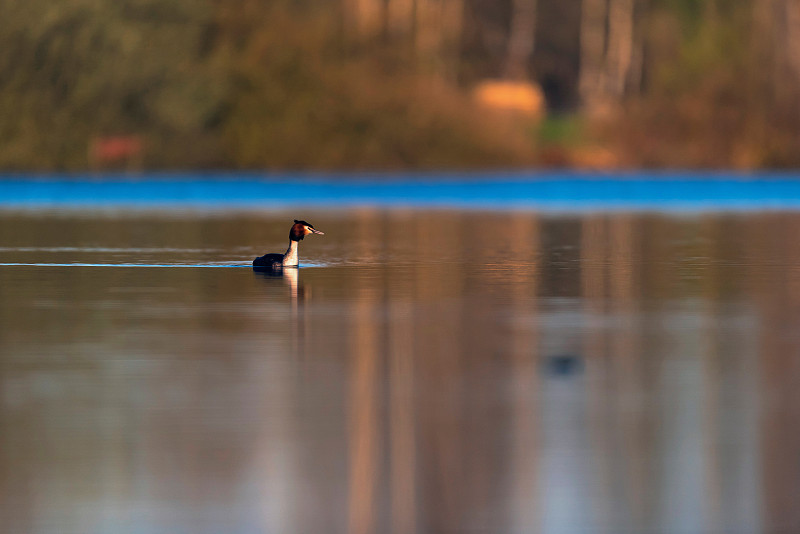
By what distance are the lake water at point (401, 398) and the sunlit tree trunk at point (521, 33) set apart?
47.0 metres

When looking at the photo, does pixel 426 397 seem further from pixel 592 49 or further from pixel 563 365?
pixel 592 49

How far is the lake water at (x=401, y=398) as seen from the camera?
17.4ft

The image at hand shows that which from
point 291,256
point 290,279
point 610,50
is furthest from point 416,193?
point 610,50

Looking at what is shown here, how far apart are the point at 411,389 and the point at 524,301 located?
4491 mm

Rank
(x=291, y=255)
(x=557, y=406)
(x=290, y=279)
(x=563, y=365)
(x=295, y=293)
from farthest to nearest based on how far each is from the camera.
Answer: (x=291, y=255) < (x=290, y=279) < (x=295, y=293) < (x=563, y=365) < (x=557, y=406)

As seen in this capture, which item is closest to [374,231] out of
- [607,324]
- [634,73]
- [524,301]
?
[524,301]

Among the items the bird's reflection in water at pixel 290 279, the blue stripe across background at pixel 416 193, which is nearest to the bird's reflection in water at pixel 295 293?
the bird's reflection in water at pixel 290 279

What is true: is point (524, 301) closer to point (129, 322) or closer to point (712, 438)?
point (129, 322)

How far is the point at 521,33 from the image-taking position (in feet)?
209

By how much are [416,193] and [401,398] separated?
87.5 feet

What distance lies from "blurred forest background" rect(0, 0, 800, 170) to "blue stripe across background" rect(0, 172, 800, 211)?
2.80m

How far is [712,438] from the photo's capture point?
21.0 ft

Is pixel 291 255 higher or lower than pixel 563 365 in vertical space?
higher

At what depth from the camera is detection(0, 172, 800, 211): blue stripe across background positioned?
31344 mm
